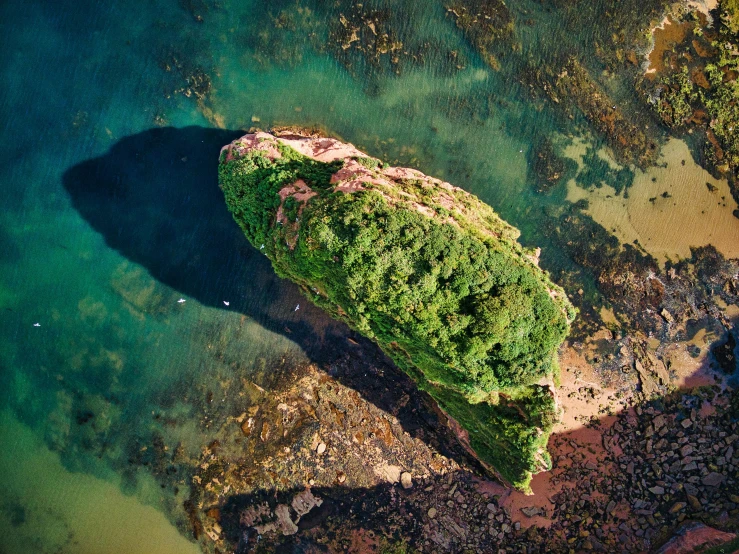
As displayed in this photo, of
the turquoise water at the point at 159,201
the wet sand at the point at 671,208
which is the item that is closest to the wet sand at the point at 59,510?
the turquoise water at the point at 159,201

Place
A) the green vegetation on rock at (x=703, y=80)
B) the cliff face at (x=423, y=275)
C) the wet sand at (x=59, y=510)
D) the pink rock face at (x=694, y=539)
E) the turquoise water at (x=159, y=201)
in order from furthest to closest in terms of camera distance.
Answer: the wet sand at (x=59, y=510)
the green vegetation on rock at (x=703, y=80)
the turquoise water at (x=159, y=201)
the pink rock face at (x=694, y=539)
the cliff face at (x=423, y=275)

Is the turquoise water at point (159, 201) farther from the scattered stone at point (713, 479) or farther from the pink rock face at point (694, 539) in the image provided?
the pink rock face at point (694, 539)

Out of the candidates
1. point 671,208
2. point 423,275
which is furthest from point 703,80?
point 423,275

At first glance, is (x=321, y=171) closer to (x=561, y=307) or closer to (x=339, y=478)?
(x=561, y=307)

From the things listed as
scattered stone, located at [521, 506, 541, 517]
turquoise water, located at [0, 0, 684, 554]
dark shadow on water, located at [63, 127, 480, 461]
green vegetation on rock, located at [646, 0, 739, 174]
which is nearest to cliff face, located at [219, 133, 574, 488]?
dark shadow on water, located at [63, 127, 480, 461]

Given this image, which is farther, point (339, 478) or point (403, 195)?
point (339, 478)

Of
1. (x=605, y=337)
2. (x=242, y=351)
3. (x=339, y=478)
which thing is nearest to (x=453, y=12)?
(x=605, y=337)

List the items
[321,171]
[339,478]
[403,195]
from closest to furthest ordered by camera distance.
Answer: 1. [403,195]
2. [321,171]
3. [339,478]
